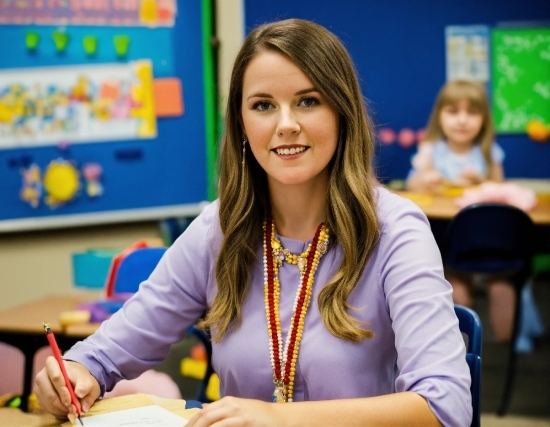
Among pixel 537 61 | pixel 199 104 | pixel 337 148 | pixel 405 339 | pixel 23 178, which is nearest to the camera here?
pixel 405 339

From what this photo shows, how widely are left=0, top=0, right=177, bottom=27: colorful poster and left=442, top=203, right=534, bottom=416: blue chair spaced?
206 cm

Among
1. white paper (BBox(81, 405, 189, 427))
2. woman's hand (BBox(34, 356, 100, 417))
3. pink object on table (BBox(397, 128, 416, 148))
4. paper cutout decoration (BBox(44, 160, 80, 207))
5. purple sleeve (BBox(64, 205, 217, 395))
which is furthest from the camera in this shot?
pink object on table (BBox(397, 128, 416, 148))

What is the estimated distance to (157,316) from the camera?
1.83 metres

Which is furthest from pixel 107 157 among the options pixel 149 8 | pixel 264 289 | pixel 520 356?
pixel 264 289

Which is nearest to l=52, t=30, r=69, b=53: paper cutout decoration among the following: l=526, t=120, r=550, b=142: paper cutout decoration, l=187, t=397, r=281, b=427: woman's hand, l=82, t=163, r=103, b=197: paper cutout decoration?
l=82, t=163, r=103, b=197: paper cutout decoration

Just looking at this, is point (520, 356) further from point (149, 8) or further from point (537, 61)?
point (149, 8)

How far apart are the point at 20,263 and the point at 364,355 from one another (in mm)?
3351

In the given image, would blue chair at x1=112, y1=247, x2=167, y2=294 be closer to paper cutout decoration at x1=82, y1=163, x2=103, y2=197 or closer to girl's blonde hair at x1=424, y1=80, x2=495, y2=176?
paper cutout decoration at x1=82, y1=163, x2=103, y2=197

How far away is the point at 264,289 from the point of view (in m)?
1.78

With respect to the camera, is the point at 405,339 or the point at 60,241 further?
the point at 60,241

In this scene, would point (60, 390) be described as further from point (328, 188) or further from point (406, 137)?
point (406, 137)

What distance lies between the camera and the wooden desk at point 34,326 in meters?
2.50

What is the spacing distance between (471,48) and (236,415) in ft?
14.1

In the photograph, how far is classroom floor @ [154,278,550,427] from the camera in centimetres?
375
